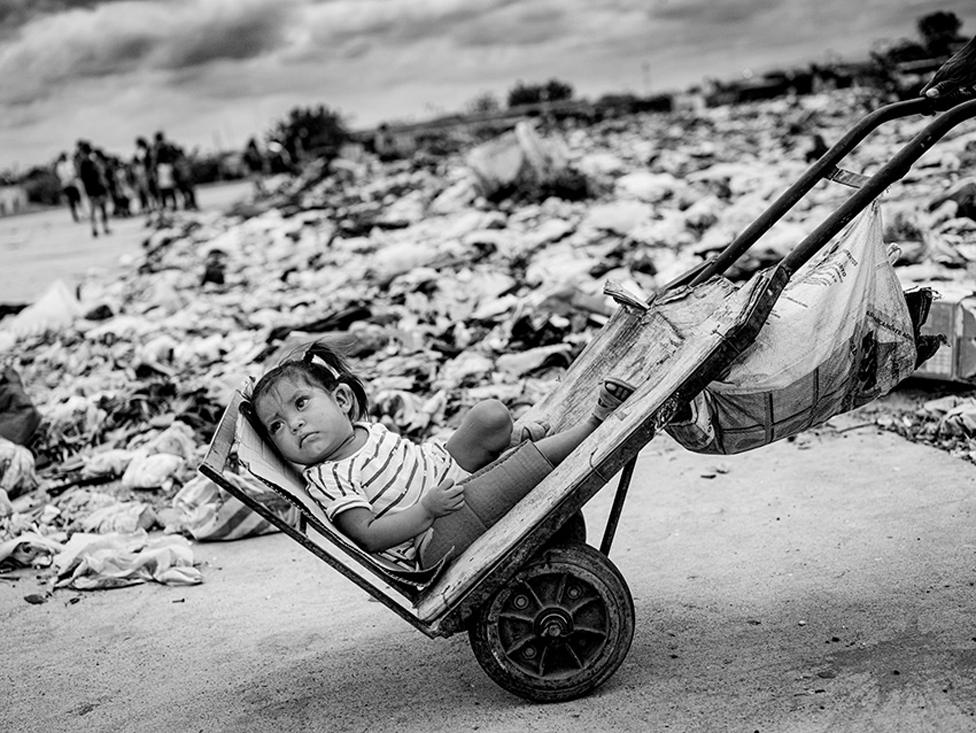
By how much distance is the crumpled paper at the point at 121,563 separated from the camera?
3590 mm

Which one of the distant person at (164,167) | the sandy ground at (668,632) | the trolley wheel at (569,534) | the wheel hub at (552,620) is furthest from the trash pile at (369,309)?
the distant person at (164,167)

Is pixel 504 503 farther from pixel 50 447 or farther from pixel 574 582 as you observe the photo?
pixel 50 447

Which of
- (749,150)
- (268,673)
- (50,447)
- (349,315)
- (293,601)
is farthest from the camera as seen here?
(749,150)

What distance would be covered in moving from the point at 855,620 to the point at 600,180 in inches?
352

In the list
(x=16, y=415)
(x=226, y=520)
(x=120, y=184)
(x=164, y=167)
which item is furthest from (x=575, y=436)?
(x=120, y=184)

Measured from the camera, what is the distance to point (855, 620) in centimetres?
270

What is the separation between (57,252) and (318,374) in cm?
1464

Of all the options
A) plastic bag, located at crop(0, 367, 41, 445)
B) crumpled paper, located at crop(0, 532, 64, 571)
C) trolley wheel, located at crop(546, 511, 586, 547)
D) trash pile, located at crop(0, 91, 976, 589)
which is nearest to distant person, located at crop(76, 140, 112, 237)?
trash pile, located at crop(0, 91, 976, 589)

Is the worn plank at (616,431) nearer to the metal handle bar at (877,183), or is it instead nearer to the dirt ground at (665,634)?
the metal handle bar at (877,183)

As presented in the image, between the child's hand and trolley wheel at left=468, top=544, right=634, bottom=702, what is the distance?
26 centimetres

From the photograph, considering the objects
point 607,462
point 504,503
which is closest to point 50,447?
point 504,503

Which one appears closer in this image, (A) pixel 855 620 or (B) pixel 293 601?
(A) pixel 855 620

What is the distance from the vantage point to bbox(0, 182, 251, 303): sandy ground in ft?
39.7

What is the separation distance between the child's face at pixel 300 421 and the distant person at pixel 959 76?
5.77 ft
